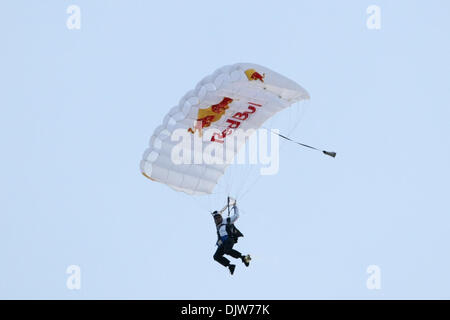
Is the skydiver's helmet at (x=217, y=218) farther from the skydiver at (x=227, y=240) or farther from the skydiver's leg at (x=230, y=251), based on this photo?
the skydiver's leg at (x=230, y=251)

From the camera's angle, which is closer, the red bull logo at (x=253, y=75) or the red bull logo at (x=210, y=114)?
the red bull logo at (x=253, y=75)

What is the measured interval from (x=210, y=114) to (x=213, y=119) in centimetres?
31

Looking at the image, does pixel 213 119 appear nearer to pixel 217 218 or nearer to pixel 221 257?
pixel 217 218

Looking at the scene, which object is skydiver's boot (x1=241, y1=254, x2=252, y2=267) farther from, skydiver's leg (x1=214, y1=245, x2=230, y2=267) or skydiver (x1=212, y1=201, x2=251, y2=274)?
skydiver's leg (x1=214, y1=245, x2=230, y2=267)

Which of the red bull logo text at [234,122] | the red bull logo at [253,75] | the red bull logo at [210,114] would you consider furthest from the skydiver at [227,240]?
the red bull logo at [253,75]

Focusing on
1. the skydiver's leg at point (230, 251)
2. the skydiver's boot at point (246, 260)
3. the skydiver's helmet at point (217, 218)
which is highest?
the skydiver's helmet at point (217, 218)

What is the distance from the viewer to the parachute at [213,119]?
1736 cm

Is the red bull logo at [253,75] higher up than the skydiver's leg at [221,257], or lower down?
higher up

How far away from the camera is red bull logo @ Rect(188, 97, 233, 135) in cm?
1847

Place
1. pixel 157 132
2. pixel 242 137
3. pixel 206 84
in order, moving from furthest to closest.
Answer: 1. pixel 242 137
2. pixel 157 132
3. pixel 206 84
